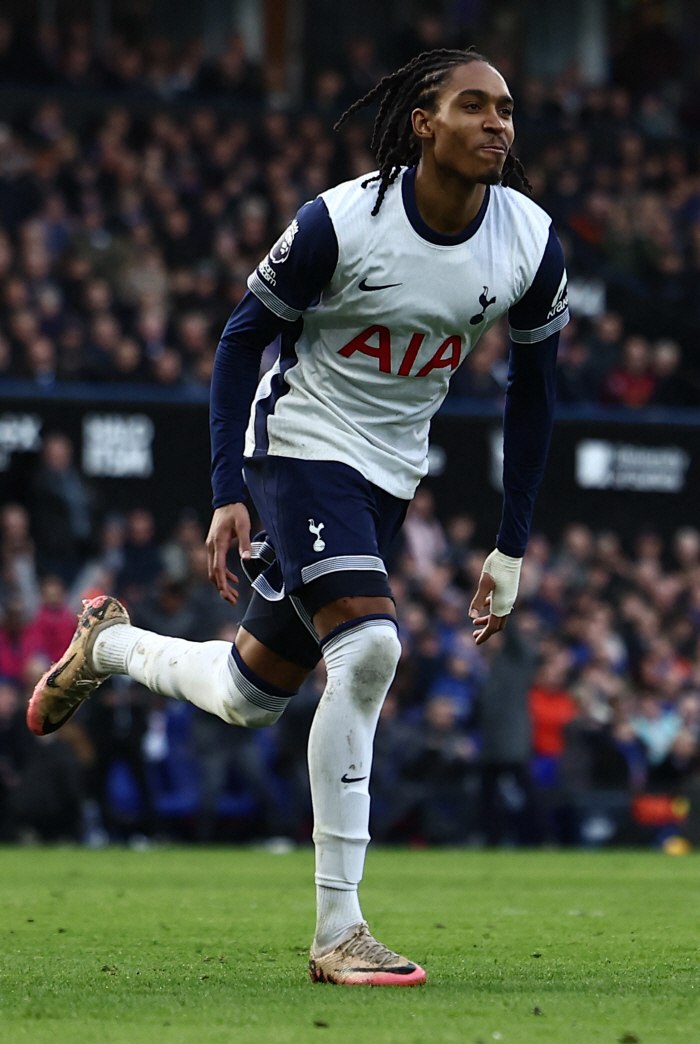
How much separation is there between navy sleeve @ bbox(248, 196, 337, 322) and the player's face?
359mm

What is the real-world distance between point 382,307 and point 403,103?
2.04 feet

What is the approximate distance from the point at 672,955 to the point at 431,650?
968 cm

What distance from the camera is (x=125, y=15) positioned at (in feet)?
74.0

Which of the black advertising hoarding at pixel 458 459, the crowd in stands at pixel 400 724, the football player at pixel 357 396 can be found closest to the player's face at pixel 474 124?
the football player at pixel 357 396

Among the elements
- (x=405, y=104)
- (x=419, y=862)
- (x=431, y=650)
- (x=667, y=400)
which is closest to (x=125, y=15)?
(x=667, y=400)

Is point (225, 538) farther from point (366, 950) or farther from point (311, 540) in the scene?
point (366, 950)

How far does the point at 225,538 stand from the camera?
4586mm

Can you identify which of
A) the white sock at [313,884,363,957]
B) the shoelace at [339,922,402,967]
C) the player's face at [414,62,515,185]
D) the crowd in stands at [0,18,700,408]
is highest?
the crowd in stands at [0,18,700,408]

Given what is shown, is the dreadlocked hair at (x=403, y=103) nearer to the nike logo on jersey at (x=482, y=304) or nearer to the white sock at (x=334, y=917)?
the nike logo on jersey at (x=482, y=304)

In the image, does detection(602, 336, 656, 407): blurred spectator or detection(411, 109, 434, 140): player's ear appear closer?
detection(411, 109, 434, 140): player's ear

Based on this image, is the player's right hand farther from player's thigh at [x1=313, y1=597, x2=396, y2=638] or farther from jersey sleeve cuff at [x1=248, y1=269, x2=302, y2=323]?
jersey sleeve cuff at [x1=248, y1=269, x2=302, y2=323]

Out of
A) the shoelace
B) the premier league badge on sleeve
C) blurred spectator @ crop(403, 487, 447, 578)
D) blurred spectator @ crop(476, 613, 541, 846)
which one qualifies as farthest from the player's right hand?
blurred spectator @ crop(403, 487, 447, 578)

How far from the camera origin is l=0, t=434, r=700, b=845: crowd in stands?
13648 millimetres

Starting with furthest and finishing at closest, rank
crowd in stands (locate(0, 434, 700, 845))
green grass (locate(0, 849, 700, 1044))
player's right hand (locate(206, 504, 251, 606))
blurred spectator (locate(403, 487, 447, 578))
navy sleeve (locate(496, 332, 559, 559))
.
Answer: blurred spectator (locate(403, 487, 447, 578))
crowd in stands (locate(0, 434, 700, 845))
navy sleeve (locate(496, 332, 559, 559))
player's right hand (locate(206, 504, 251, 606))
green grass (locate(0, 849, 700, 1044))
